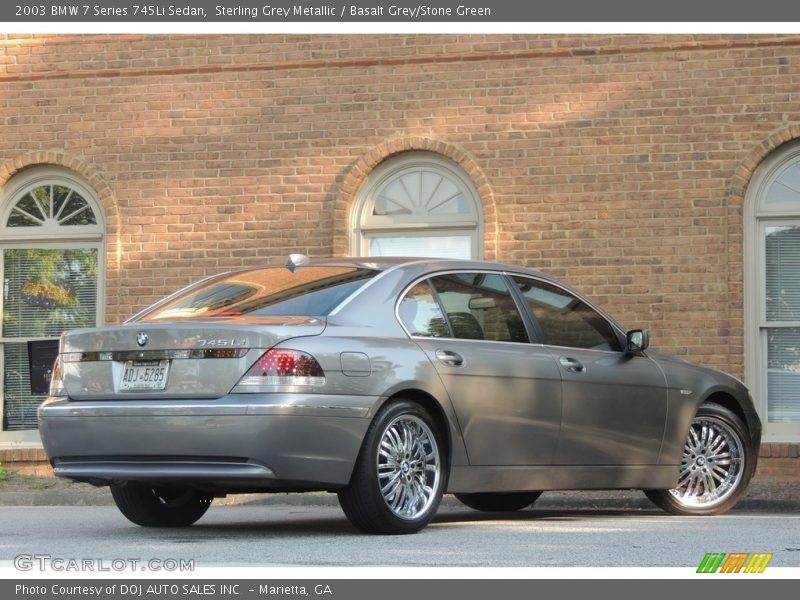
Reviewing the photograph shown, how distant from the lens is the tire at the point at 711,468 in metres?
10.1

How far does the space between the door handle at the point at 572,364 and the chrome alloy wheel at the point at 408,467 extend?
4.06ft

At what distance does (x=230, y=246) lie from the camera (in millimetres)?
15273

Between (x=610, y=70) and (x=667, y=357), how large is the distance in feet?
Result: 16.6

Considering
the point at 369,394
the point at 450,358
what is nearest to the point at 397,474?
the point at 369,394

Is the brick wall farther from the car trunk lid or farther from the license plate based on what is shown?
the license plate

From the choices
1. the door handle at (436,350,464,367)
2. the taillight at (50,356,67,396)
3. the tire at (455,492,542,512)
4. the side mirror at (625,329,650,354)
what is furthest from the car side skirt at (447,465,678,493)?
the taillight at (50,356,67,396)

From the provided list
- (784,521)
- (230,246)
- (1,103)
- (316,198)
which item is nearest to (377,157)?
(316,198)

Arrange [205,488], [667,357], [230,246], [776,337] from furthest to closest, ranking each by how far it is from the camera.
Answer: [230,246]
[776,337]
[667,357]
[205,488]

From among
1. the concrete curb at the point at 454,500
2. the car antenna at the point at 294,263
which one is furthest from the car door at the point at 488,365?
the concrete curb at the point at 454,500

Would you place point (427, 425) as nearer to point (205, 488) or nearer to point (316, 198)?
point (205, 488)

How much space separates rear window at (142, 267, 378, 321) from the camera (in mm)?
8281

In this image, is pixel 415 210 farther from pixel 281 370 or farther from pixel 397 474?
pixel 281 370

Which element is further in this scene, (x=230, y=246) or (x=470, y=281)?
(x=230, y=246)

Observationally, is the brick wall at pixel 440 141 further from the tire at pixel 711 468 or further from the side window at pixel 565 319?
the side window at pixel 565 319
